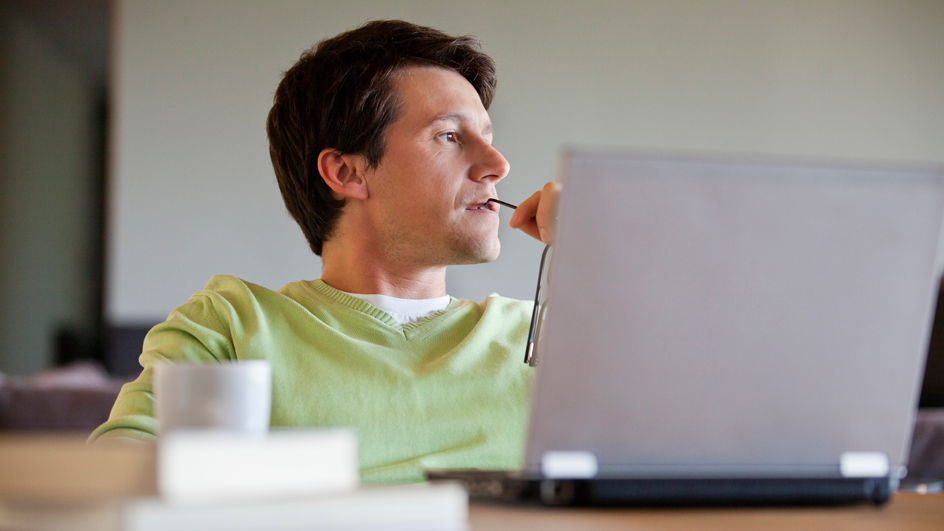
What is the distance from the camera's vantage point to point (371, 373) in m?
1.23

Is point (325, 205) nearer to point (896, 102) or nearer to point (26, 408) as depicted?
point (26, 408)

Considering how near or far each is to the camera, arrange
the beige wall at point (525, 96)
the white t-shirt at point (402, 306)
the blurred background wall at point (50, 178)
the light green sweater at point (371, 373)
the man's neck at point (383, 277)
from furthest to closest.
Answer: the blurred background wall at point (50, 178) → the beige wall at point (525, 96) → the man's neck at point (383, 277) → the white t-shirt at point (402, 306) → the light green sweater at point (371, 373)

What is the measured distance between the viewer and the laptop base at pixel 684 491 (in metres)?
0.61

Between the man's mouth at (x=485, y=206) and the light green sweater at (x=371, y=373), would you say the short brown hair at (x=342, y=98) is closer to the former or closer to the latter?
the man's mouth at (x=485, y=206)

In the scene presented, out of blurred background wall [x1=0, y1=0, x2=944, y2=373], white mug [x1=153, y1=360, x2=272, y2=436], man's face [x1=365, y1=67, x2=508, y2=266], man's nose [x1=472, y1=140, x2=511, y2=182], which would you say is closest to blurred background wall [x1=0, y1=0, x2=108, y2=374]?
blurred background wall [x1=0, y1=0, x2=944, y2=373]

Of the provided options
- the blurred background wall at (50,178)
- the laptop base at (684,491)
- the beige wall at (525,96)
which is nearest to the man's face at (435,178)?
the laptop base at (684,491)

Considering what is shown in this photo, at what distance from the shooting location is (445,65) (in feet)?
5.31

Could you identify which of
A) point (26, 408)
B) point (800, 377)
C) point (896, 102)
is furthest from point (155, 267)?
point (896, 102)

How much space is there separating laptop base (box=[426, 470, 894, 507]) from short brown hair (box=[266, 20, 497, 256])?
101cm

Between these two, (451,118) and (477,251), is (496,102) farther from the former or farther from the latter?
(477,251)

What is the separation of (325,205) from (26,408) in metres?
0.97

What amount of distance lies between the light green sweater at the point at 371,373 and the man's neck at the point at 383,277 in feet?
0.52

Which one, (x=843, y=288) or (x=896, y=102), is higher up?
(x=896, y=102)

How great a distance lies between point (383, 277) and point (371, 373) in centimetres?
31
